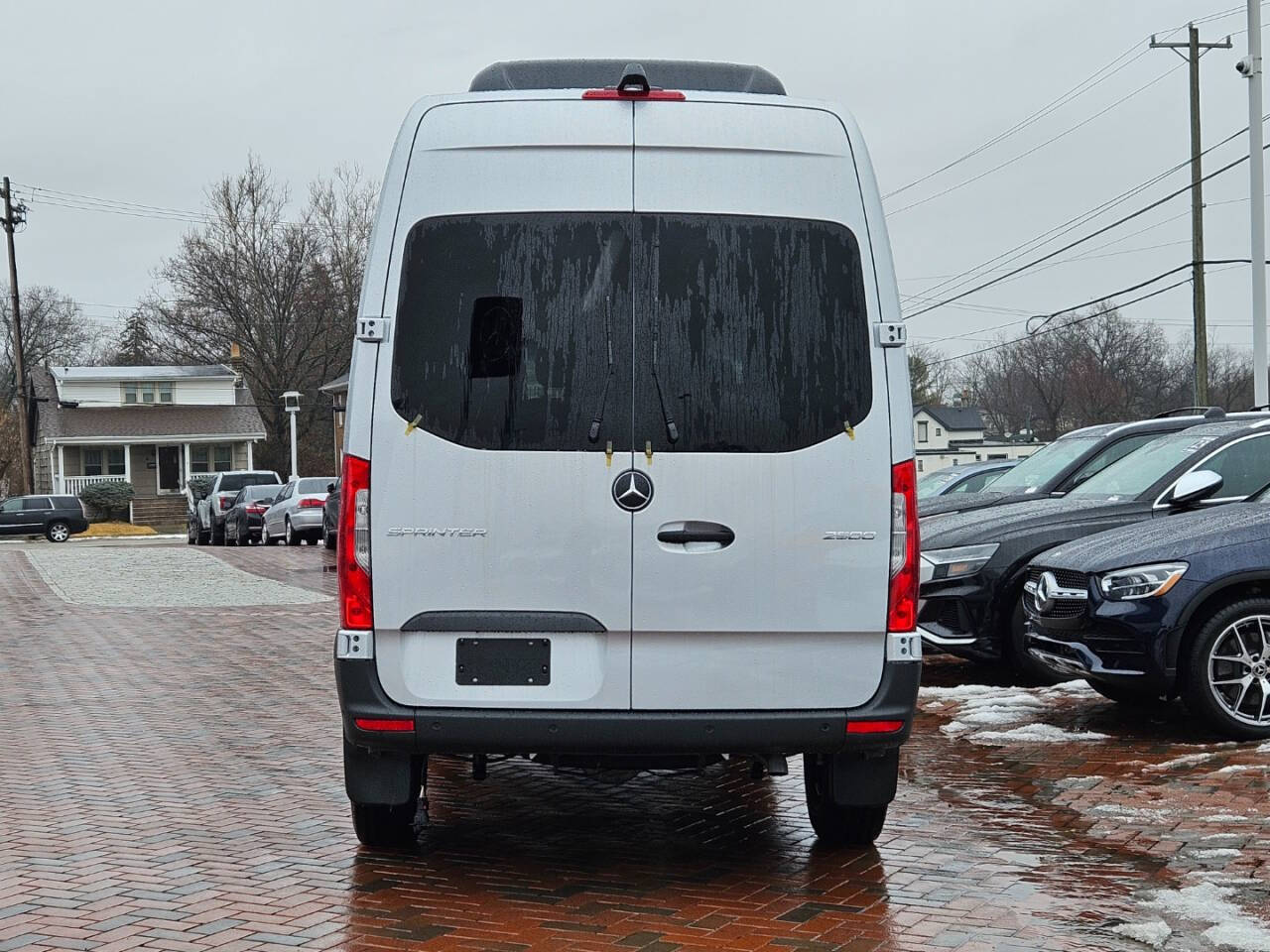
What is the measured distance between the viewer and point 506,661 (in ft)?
17.1

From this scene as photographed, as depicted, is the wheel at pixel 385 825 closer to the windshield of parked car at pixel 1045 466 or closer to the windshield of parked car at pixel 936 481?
the windshield of parked car at pixel 1045 466

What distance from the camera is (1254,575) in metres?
8.05

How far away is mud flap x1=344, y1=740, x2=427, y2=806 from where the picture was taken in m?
5.62

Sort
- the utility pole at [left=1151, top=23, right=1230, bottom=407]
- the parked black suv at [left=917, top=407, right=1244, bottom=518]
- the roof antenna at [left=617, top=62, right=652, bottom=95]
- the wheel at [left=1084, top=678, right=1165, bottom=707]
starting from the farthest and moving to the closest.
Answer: the utility pole at [left=1151, top=23, right=1230, bottom=407] < the parked black suv at [left=917, top=407, right=1244, bottom=518] < the wheel at [left=1084, top=678, right=1165, bottom=707] < the roof antenna at [left=617, top=62, right=652, bottom=95]

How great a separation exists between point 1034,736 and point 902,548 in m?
3.79

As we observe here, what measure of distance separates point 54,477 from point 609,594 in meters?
65.0

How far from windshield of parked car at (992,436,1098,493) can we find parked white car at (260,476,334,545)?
23.1 meters

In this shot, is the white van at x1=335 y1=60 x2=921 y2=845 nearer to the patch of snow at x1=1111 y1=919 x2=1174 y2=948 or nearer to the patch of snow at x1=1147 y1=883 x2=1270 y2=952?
the patch of snow at x1=1111 y1=919 x2=1174 y2=948

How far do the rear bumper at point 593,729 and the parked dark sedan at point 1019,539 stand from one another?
15.6 feet

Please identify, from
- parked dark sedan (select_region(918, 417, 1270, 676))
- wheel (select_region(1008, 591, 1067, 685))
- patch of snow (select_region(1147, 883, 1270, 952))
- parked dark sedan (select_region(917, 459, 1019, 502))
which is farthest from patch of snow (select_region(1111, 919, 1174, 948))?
parked dark sedan (select_region(917, 459, 1019, 502))

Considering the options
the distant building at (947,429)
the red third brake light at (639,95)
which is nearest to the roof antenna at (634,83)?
the red third brake light at (639,95)

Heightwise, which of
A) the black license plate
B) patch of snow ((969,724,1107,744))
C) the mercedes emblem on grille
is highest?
the mercedes emblem on grille

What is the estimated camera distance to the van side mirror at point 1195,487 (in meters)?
9.35

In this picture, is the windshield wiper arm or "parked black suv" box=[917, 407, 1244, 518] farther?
"parked black suv" box=[917, 407, 1244, 518]
